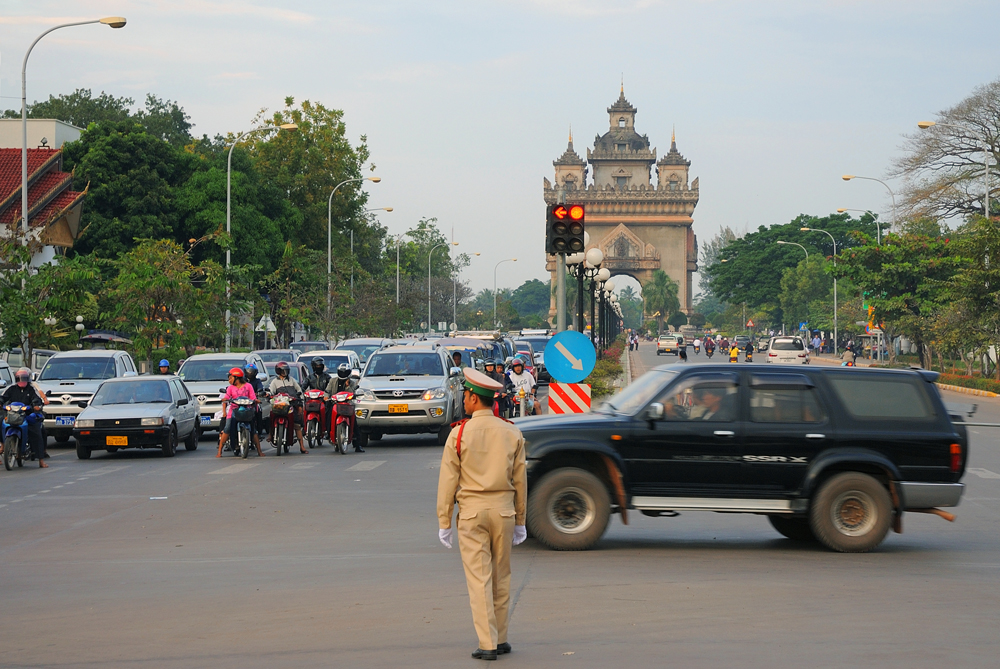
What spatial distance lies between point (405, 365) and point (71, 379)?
6665 mm

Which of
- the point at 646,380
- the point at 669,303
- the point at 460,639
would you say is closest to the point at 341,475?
the point at 646,380

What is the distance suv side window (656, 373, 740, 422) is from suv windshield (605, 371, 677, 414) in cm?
15

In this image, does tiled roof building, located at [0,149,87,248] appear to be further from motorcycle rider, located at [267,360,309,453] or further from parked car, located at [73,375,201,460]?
motorcycle rider, located at [267,360,309,453]

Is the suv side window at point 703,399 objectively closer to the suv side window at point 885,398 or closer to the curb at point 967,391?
the suv side window at point 885,398

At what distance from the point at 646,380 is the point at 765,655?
15.7 ft

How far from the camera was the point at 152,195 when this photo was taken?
52.9 m

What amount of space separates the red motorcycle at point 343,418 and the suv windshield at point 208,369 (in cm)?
491

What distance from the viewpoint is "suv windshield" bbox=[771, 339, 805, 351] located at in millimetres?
53844

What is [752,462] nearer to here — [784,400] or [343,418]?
[784,400]

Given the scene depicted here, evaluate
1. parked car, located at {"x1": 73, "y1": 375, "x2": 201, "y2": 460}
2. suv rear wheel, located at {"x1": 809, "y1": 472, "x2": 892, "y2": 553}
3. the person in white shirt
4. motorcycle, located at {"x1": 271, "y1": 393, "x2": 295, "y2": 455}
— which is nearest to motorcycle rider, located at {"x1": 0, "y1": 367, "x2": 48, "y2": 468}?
parked car, located at {"x1": 73, "y1": 375, "x2": 201, "y2": 460}

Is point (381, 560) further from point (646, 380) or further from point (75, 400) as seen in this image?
point (75, 400)

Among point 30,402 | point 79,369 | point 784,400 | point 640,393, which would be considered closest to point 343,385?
point 30,402

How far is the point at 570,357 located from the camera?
16406 millimetres

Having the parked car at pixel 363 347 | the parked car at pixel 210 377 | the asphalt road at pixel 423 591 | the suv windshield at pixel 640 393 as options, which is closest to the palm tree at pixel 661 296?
the parked car at pixel 363 347
